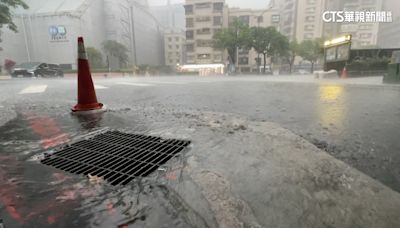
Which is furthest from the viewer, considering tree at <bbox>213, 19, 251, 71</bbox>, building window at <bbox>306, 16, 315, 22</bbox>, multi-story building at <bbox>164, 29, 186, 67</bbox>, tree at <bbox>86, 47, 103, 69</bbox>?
multi-story building at <bbox>164, 29, 186, 67</bbox>

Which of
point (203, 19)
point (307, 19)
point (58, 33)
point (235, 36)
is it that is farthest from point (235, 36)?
point (307, 19)

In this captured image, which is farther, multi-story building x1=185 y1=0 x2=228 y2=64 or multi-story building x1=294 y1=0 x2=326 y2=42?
multi-story building x1=294 y1=0 x2=326 y2=42

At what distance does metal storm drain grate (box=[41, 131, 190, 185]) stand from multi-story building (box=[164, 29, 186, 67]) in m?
87.6

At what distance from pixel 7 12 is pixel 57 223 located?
26405 mm

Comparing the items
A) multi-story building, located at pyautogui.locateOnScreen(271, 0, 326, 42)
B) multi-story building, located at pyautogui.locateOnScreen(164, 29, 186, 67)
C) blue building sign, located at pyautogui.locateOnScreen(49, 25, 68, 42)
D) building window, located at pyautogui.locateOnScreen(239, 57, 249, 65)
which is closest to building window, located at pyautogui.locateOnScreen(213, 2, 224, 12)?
building window, located at pyautogui.locateOnScreen(239, 57, 249, 65)

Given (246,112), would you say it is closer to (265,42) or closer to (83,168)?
(83,168)

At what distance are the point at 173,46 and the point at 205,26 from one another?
26.8 m

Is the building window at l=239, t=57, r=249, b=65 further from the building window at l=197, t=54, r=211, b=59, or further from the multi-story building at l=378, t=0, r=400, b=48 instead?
the multi-story building at l=378, t=0, r=400, b=48

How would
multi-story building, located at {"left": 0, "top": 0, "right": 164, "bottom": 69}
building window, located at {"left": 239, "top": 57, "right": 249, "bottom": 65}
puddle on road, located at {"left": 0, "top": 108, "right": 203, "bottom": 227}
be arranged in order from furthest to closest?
building window, located at {"left": 239, "top": 57, "right": 249, "bottom": 65}, multi-story building, located at {"left": 0, "top": 0, "right": 164, "bottom": 69}, puddle on road, located at {"left": 0, "top": 108, "right": 203, "bottom": 227}

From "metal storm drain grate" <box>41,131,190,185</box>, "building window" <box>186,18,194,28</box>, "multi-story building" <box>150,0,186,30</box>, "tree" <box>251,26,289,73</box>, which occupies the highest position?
"multi-story building" <box>150,0,186,30</box>

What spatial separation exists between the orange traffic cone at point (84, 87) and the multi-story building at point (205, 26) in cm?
6155

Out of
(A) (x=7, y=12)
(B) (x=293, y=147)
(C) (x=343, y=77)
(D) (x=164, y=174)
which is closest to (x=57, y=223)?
(D) (x=164, y=174)

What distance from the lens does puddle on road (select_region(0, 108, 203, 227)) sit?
1331mm

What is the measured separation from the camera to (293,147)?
2.48 m
